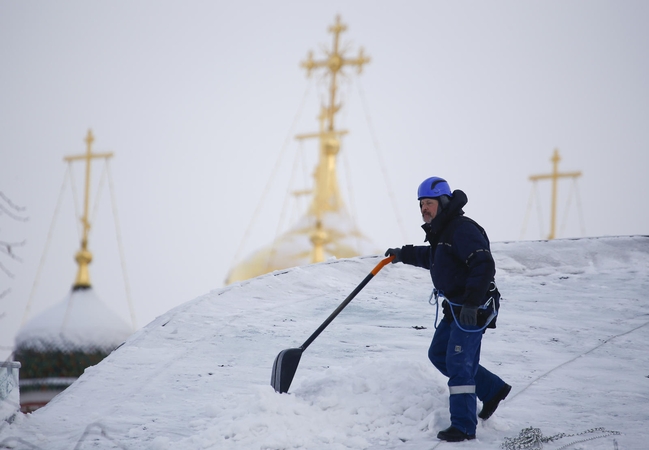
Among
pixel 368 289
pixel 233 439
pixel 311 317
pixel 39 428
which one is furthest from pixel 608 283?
pixel 39 428

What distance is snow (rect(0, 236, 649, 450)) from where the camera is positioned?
16.2 ft

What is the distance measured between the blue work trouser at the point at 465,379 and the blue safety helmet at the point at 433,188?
802 millimetres

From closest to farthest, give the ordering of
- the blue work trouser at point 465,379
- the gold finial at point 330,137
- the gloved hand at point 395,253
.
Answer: the blue work trouser at point 465,379, the gloved hand at point 395,253, the gold finial at point 330,137

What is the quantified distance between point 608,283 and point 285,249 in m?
25.7

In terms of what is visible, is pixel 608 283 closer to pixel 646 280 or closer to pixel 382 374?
pixel 646 280

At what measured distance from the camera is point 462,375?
479cm

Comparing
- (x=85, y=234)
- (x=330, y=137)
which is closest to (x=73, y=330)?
(x=85, y=234)

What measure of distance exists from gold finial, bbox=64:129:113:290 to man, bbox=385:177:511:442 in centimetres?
2567

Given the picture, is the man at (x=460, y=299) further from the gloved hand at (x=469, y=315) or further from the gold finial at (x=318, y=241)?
the gold finial at (x=318, y=241)

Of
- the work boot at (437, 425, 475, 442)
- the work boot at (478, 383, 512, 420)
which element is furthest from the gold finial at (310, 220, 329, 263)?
the work boot at (437, 425, 475, 442)

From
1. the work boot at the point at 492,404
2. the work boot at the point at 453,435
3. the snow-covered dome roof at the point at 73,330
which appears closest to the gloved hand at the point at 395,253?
the work boot at the point at 492,404

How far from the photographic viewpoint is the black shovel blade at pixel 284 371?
5441 millimetres

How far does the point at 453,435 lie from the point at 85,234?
30098 mm

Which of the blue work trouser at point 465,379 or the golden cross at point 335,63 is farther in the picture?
the golden cross at point 335,63
